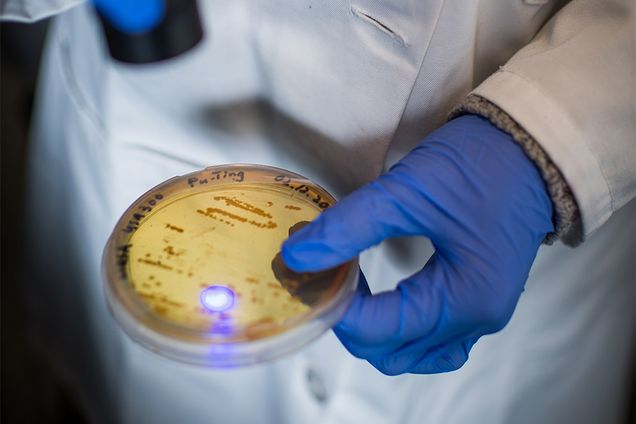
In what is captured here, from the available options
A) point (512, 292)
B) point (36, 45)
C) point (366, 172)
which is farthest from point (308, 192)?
point (36, 45)

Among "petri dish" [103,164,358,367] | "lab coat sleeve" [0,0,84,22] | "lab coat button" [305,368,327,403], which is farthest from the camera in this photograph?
"lab coat button" [305,368,327,403]

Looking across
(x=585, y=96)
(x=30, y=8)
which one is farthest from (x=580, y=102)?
(x=30, y=8)

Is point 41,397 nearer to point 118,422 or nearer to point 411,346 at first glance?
point 118,422

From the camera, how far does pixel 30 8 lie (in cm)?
70

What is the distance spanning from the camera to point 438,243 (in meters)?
0.58

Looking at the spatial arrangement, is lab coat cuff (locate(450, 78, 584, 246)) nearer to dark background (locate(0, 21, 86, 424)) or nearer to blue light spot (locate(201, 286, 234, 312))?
blue light spot (locate(201, 286, 234, 312))

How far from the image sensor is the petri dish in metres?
0.52

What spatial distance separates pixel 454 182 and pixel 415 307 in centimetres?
11

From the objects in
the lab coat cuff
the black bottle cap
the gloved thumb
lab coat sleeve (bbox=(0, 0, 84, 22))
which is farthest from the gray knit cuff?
lab coat sleeve (bbox=(0, 0, 84, 22))

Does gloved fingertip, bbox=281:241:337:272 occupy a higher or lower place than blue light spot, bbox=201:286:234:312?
higher

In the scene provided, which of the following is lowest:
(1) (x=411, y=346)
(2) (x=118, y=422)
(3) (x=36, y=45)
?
(2) (x=118, y=422)

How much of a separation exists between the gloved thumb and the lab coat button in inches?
11.9

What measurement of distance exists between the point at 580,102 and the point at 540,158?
6cm

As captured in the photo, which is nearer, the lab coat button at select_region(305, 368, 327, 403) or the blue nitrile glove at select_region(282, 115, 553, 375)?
the blue nitrile glove at select_region(282, 115, 553, 375)
